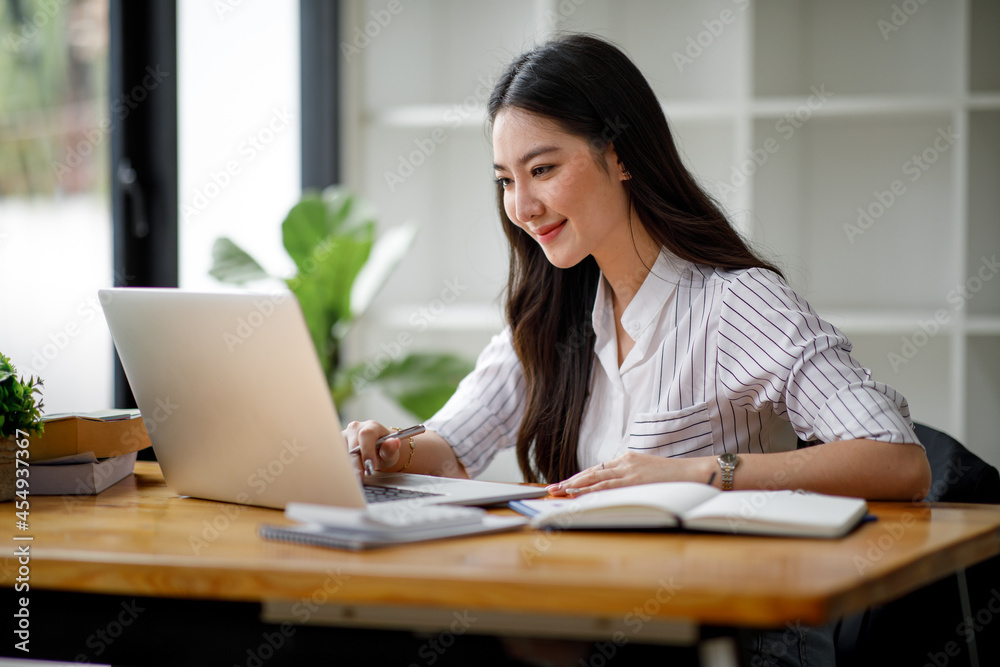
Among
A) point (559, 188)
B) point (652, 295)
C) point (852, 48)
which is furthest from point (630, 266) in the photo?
point (852, 48)

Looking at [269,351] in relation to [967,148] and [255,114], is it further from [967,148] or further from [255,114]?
[967,148]

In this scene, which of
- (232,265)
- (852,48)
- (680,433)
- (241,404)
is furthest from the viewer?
(852,48)

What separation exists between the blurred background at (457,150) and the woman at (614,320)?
3.45 ft

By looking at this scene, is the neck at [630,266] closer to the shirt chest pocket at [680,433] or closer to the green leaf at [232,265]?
the shirt chest pocket at [680,433]

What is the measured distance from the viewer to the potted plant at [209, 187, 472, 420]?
2.58 metres

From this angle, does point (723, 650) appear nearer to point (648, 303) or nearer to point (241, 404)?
point (241, 404)

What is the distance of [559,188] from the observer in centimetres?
158

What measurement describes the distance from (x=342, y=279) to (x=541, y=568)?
1896mm

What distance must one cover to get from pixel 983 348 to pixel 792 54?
1.10m

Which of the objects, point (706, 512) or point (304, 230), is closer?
point (706, 512)

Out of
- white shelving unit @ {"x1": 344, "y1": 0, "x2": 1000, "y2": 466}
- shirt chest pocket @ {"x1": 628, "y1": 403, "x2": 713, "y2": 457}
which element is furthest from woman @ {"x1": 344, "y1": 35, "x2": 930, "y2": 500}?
white shelving unit @ {"x1": 344, "y1": 0, "x2": 1000, "y2": 466}

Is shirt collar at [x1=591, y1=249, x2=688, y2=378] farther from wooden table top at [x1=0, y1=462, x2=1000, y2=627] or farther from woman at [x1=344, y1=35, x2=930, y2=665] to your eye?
wooden table top at [x1=0, y1=462, x2=1000, y2=627]

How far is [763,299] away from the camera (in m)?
1.45

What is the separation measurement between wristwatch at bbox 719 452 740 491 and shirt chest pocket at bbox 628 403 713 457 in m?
0.28
